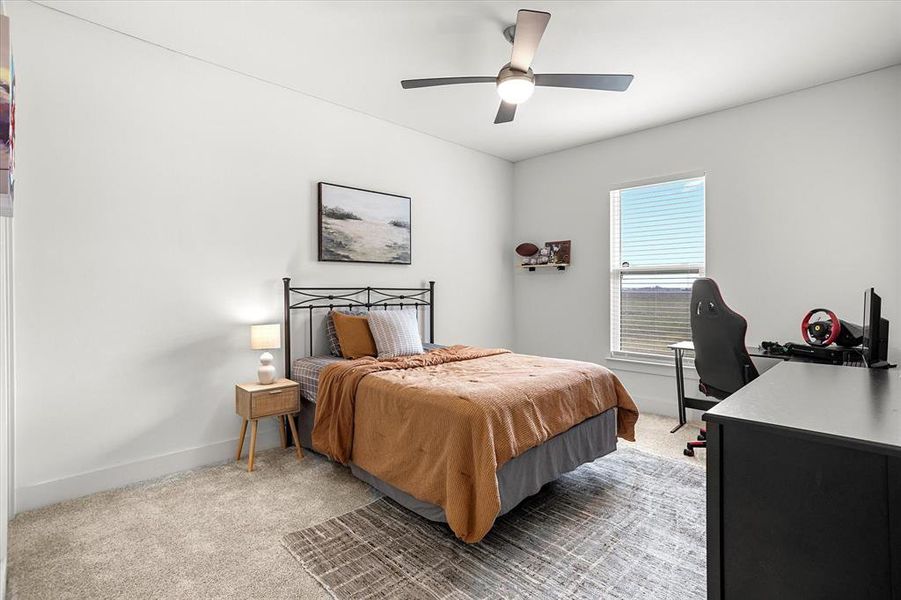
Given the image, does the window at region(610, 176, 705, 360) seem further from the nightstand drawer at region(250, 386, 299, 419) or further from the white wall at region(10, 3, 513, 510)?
the nightstand drawer at region(250, 386, 299, 419)

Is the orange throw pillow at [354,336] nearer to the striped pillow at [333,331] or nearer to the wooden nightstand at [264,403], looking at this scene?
the striped pillow at [333,331]

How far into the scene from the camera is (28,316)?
8.08ft

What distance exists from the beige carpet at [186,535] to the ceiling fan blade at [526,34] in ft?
8.80

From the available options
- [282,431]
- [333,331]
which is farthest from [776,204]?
[282,431]

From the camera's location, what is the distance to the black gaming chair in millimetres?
2768

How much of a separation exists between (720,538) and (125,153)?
3.59m

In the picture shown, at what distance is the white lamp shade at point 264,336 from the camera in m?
3.15

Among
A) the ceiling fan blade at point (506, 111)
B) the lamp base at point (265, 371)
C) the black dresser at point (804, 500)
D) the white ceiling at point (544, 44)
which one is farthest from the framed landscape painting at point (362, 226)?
the black dresser at point (804, 500)

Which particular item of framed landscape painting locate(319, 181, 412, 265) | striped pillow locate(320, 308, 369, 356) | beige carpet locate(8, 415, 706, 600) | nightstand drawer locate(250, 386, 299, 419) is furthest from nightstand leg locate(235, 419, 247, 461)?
framed landscape painting locate(319, 181, 412, 265)

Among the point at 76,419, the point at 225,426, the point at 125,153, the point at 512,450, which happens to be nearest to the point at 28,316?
the point at 76,419

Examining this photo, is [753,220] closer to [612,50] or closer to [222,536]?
[612,50]

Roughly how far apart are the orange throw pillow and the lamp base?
56 centimetres

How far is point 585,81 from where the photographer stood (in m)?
2.65

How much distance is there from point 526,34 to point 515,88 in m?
0.36
